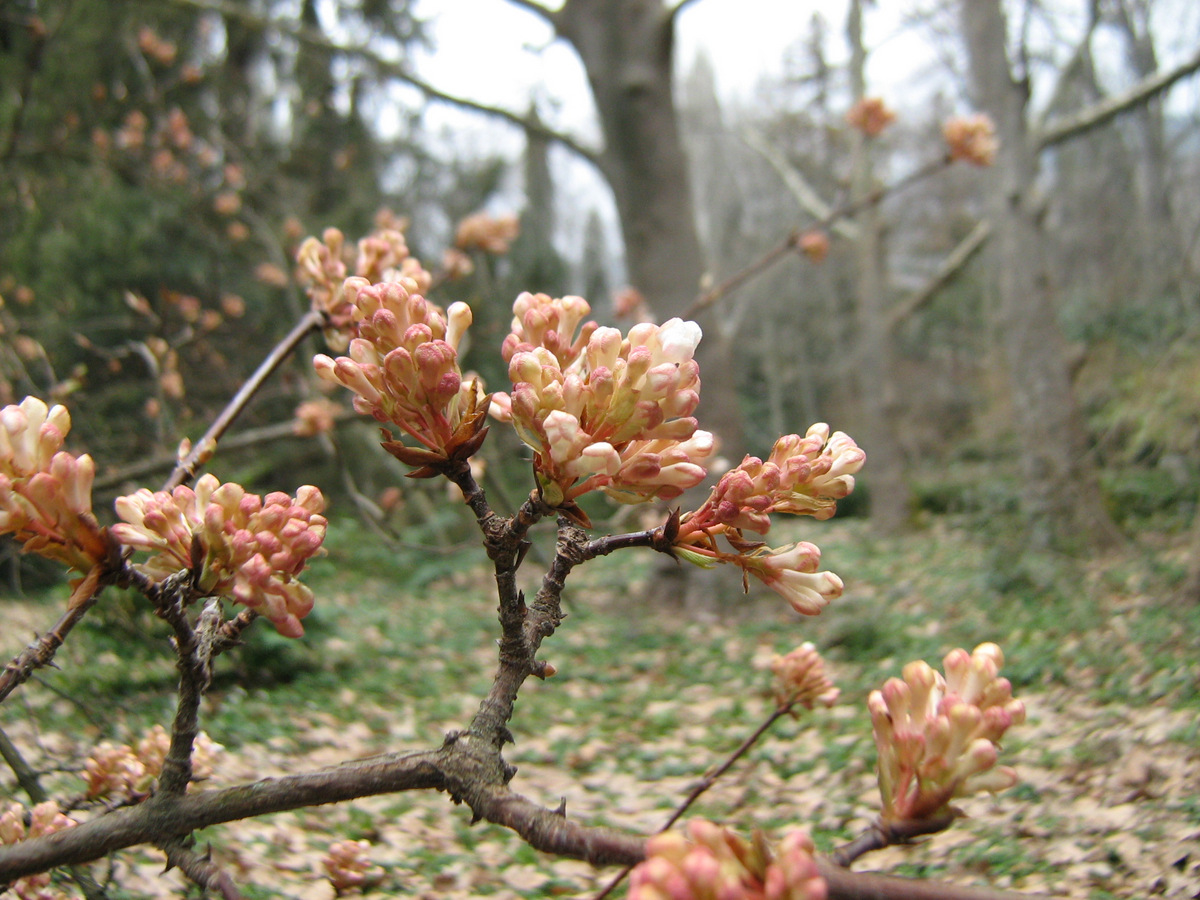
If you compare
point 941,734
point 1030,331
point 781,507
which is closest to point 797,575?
point 781,507

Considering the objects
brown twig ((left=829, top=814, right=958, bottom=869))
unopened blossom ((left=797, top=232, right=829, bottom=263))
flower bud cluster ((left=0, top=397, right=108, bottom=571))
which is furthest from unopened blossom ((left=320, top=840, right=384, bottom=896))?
unopened blossom ((left=797, top=232, right=829, bottom=263))

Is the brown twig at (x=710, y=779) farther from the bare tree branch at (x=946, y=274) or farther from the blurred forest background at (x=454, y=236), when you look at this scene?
the bare tree branch at (x=946, y=274)

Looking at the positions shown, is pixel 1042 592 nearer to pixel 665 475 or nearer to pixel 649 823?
pixel 649 823

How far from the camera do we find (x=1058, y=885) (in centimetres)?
168

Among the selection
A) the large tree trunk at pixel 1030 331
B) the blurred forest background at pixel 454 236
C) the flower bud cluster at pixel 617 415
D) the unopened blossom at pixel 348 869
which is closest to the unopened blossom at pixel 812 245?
the blurred forest background at pixel 454 236

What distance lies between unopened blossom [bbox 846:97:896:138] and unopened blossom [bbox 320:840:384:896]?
12.5ft

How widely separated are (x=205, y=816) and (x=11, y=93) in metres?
7.60

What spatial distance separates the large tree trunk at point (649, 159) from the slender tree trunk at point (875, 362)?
4442 millimetres

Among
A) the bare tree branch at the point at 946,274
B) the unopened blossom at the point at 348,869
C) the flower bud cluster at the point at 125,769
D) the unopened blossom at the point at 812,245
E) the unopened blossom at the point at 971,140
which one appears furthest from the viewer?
the bare tree branch at the point at 946,274

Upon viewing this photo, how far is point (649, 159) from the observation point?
5.44 meters

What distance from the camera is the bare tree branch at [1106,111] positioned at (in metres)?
5.68

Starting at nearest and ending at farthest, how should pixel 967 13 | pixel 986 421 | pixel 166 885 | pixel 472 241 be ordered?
pixel 166 885 → pixel 472 241 → pixel 967 13 → pixel 986 421

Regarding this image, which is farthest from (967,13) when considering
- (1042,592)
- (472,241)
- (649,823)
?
(649,823)

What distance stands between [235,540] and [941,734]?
0.68m
